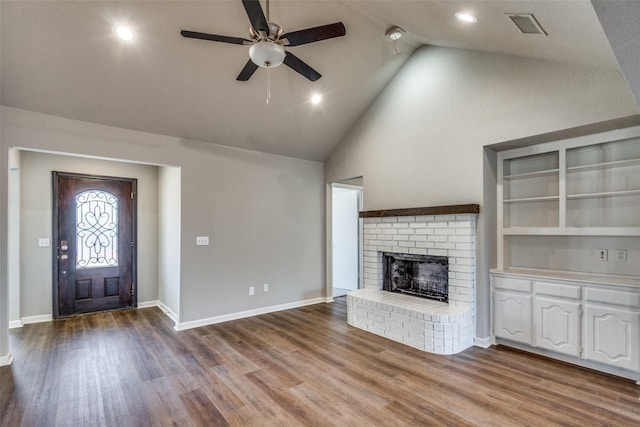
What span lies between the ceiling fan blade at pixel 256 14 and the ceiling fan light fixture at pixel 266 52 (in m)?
0.10

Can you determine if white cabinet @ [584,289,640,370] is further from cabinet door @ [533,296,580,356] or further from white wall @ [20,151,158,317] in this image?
white wall @ [20,151,158,317]

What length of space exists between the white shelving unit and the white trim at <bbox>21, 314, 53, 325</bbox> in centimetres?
620

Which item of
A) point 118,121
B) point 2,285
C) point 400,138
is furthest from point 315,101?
point 2,285

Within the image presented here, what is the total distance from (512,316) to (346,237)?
3692mm

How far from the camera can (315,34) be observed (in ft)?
8.07

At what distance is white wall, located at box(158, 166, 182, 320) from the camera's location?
456 cm

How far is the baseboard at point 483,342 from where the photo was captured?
3.73 metres

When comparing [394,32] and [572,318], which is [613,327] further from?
[394,32]

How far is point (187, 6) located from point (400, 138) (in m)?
3.05

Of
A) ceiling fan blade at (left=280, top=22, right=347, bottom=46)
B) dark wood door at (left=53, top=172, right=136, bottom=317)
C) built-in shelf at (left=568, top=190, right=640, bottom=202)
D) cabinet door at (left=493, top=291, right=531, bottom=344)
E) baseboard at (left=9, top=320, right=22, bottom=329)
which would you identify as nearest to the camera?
ceiling fan blade at (left=280, top=22, right=347, bottom=46)

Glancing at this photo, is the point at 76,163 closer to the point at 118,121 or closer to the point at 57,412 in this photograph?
the point at 118,121

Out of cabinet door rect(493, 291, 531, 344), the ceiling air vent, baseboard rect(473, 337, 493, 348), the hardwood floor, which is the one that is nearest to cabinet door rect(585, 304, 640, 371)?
the hardwood floor

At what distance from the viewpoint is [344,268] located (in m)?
6.94

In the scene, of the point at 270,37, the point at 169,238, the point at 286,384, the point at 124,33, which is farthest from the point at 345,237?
the point at 124,33
